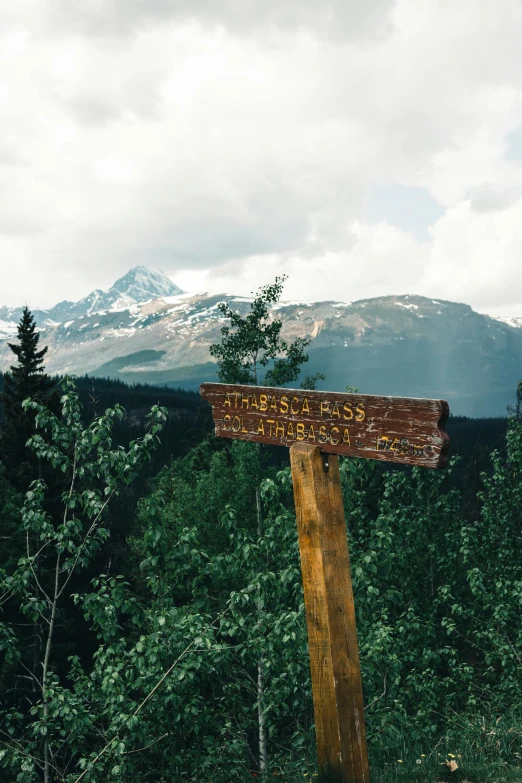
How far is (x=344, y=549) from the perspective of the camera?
5.11 metres

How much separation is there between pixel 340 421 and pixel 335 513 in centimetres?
79

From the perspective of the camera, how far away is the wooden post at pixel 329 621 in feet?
15.6

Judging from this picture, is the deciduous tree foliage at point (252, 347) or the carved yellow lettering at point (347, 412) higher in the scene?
the deciduous tree foliage at point (252, 347)

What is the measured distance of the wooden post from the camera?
187 inches

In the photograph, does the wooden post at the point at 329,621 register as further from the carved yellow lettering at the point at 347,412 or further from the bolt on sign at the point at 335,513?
the carved yellow lettering at the point at 347,412

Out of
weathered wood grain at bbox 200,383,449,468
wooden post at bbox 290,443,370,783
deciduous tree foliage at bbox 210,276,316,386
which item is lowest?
wooden post at bbox 290,443,370,783

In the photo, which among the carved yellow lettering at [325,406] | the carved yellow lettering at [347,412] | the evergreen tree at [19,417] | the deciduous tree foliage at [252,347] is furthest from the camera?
the evergreen tree at [19,417]

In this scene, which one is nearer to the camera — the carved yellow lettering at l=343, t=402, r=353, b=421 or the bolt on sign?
the bolt on sign

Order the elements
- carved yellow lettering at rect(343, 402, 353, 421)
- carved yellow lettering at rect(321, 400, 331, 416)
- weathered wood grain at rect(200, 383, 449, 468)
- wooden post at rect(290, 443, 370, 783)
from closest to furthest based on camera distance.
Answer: weathered wood grain at rect(200, 383, 449, 468) < wooden post at rect(290, 443, 370, 783) < carved yellow lettering at rect(343, 402, 353, 421) < carved yellow lettering at rect(321, 400, 331, 416)

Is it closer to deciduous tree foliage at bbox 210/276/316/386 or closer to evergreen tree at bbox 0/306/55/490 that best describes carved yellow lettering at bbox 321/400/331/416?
deciduous tree foliage at bbox 210/276/316/386

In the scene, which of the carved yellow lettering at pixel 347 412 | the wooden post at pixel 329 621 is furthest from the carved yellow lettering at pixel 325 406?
the wooden post at pixel 329 621

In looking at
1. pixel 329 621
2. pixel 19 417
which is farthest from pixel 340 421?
pixel 19 417

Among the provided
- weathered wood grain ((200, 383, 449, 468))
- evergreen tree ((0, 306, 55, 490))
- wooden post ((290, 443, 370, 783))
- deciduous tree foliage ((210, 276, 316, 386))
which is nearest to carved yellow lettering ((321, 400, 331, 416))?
weathered wood grain ((200, 383, 449, 468))

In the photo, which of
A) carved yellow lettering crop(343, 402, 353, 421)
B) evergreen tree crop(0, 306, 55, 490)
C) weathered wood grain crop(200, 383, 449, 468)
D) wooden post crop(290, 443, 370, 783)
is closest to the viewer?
weathered wood grain crop(200, 383, 449, 468)
